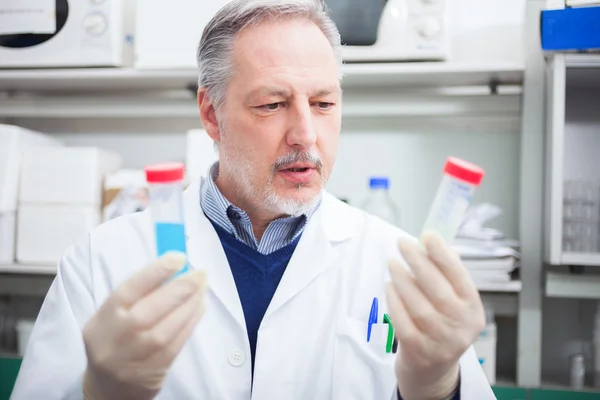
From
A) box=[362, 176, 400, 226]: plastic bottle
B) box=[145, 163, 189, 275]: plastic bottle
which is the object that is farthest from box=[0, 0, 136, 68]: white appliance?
box=[145, 163, 189, 275]: plastic bottle

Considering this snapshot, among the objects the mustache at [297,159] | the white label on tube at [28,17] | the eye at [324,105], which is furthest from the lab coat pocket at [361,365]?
the white label on tube at [28,17]

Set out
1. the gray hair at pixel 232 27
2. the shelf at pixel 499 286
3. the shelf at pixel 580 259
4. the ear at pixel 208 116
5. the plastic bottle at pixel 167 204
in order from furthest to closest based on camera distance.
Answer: the shelf at pixel 499 286 → the shelf at pixel 580 259 → the ear at pixel 208 116 → the gray hair at pixel 232 27 → the plastic bottle at pixel 167 204

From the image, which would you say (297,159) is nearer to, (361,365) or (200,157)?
(361,365)

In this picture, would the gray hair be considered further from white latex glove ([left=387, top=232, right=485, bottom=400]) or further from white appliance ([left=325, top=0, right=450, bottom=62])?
white latex glove ([left=387, top=232, right=485, bottom=400])

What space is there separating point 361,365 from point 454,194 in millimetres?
491

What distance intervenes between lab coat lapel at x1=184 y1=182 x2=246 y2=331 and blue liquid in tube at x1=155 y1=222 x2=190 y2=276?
34cm

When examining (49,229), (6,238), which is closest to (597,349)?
(49,229)

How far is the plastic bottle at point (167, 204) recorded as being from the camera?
0.77m

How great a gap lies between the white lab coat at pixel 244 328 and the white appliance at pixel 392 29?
2.42 ft

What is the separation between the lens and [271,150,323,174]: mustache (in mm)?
1128

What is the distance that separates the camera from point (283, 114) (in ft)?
3.80

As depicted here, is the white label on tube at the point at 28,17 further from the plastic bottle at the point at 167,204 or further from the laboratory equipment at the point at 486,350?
the laboratory equipment at the point at 486,350

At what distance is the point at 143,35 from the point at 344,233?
41.2 inches

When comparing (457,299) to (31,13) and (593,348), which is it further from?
(31,13)
